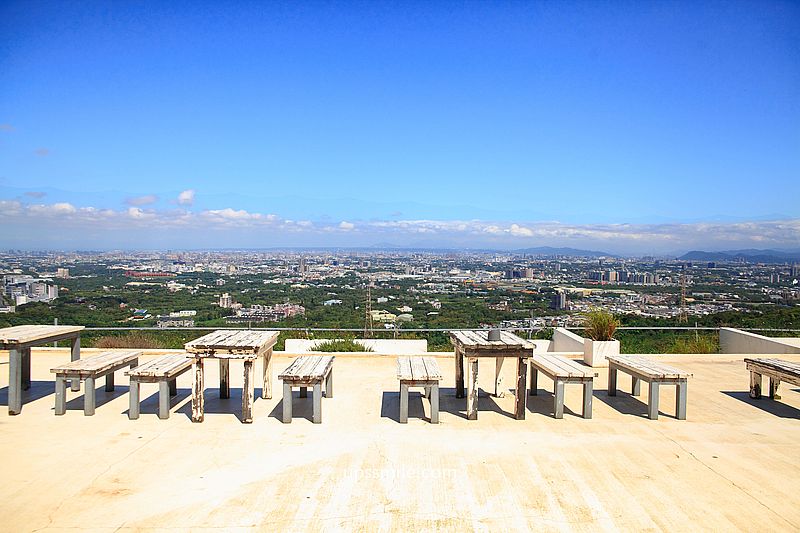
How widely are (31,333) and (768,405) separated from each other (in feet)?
31.1

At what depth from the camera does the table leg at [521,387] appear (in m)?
6.71

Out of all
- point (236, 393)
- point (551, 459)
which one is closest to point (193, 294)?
point (236, 393)

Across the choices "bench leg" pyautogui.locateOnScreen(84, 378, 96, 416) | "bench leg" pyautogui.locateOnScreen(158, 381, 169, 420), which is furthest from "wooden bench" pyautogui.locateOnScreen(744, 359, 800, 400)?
"bench leg" pyautogui.locateOnScreen(84, 378, 96, 416)

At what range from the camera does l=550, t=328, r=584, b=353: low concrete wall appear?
11492 mm

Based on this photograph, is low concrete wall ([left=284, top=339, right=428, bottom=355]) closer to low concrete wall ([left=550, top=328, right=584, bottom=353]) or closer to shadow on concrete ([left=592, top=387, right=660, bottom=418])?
low concrete wall ([left=550, top=328, right=584, bottom=353])

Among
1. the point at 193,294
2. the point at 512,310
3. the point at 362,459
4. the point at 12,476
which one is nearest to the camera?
the point at 12,476

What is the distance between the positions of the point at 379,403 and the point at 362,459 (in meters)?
2.12

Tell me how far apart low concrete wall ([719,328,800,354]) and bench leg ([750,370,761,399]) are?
4.10m

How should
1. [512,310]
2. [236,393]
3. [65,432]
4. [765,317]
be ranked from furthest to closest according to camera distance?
[512,310] < [765,317] < [236,393] < [65,432]

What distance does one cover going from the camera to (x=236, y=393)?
8.16 m

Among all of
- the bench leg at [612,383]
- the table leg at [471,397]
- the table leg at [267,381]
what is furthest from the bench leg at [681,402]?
the table leg at [267,381]

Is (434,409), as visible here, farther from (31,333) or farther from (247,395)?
(31,333)

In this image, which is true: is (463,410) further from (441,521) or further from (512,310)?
(512,310)

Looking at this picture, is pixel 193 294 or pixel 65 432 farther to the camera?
pixel 193 294
